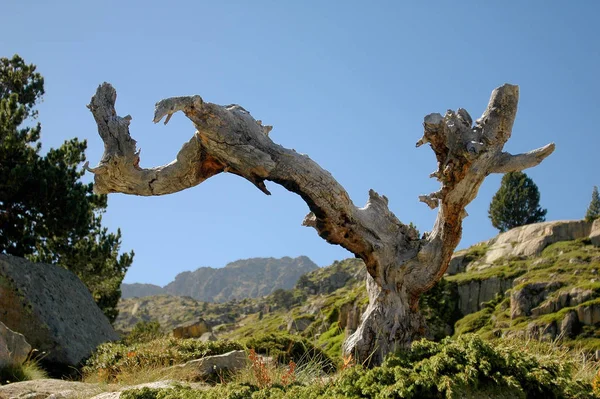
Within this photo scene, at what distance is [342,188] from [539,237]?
61.1 meters

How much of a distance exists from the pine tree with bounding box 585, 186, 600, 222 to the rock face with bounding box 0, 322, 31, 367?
64.2 m

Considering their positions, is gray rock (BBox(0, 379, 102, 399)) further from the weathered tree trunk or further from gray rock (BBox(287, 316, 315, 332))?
gray rock (BBox(287, 316, 315, 332))

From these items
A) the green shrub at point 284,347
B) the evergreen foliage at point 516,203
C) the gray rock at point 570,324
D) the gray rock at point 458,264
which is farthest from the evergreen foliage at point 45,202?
the evergreen foliage at point 516,203

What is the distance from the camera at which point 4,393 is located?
8.62 meters

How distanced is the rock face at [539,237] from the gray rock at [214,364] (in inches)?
2204

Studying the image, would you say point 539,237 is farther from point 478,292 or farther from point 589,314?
point 589,314

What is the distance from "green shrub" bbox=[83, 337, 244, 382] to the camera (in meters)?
11.5

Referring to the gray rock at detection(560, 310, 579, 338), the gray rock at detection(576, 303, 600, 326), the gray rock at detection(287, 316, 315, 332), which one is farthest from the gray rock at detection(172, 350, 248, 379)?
the gray rock at detection(287, 316, 315, 332)

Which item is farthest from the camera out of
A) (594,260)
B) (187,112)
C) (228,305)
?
(228,305)

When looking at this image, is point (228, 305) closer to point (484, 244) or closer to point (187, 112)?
point (484, 244)

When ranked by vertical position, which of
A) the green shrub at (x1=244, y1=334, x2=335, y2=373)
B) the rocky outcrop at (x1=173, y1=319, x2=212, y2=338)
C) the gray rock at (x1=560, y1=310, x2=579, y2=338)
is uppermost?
the gray rock at (x1=560, y1=310, x2=579, y2=338)

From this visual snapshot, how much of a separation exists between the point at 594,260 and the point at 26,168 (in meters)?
47.0

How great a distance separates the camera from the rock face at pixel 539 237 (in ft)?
209

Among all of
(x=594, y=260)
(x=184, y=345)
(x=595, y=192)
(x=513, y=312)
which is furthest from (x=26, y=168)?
(x=595, y=192)
